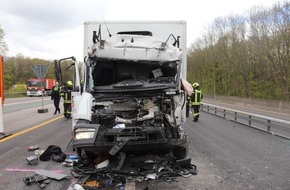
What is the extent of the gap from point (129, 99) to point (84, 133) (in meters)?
1.40

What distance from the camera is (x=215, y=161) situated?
7441 mm

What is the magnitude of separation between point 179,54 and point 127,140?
272 cm

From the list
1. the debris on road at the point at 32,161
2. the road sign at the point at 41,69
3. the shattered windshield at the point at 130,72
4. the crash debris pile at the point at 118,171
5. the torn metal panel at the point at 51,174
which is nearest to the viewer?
the crash debris pile at the point at 118,171

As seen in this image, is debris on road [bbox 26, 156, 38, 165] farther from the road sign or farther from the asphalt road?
the road sign

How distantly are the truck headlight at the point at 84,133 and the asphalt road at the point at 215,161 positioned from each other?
2.36 ft

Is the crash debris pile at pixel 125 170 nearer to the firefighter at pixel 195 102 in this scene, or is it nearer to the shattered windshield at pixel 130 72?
the shattered windshield at pixel 130 72

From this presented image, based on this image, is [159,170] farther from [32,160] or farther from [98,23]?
[98,23]

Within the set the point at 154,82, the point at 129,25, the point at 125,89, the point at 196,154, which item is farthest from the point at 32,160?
the point at 129,25

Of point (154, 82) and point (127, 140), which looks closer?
point (127, 140)

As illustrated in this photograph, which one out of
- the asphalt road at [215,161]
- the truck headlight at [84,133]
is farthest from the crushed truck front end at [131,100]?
the asphalt road at [215,161]

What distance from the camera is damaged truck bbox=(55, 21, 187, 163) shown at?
573 cm

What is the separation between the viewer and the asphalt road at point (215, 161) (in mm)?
5633

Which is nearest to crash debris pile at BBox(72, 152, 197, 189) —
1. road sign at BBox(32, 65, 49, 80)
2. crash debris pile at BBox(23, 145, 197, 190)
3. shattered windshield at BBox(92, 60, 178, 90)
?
crash debris pile at BBox(23, 145, 197, 190)

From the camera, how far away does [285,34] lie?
3136 cm
